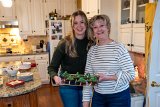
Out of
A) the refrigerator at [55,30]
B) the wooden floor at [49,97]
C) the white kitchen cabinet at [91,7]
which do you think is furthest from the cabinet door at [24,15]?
the white kitchen cabinet at [91,7]

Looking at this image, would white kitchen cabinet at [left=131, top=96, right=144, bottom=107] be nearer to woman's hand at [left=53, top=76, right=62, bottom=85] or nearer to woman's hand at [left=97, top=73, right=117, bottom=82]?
woman's hand at [left=97, top=73, right=117, bottom=82]

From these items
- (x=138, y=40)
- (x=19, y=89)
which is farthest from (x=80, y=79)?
(x=138, y=40)

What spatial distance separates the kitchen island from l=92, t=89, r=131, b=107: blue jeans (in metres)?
0.77

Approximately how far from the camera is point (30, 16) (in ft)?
15.9

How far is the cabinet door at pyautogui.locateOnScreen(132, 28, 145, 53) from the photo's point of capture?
2.39 meters

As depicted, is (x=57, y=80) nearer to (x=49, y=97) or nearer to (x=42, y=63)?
(x=49, y=97)

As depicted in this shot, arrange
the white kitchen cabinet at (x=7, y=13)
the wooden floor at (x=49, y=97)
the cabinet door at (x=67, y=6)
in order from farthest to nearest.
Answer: the cabinet door at (x=67, y=6), the white kitchen cabinet at (x=7, y=13), the wooden floor at (x=49, y=97)

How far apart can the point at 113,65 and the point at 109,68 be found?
0.13ft

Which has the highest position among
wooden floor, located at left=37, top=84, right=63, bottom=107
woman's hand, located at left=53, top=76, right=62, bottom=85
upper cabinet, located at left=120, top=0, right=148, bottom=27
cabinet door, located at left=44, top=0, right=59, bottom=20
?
cabinet door, located at left=44, top=0, right=59, bottom=20

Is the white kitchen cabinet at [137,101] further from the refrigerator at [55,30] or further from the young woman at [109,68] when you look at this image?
the refrigerator at [55,30]

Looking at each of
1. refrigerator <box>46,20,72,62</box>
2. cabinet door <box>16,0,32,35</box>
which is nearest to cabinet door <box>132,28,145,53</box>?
refrigerator <box>46,20,72,62</box>

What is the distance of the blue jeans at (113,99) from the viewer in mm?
1413

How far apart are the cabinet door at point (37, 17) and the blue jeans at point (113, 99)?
151 inches

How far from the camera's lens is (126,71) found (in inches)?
54.1
